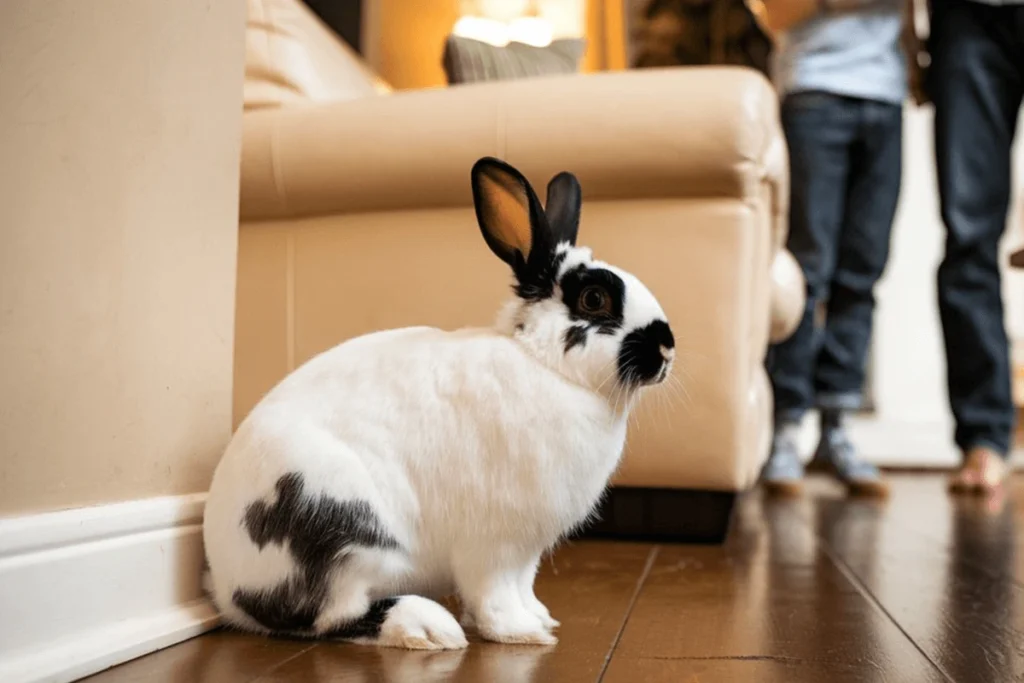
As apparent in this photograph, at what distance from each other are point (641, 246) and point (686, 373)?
21cm

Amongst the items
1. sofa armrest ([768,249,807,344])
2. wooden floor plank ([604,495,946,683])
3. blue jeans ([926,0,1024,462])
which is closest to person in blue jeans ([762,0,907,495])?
blue jeans ([926,0,1024,462])

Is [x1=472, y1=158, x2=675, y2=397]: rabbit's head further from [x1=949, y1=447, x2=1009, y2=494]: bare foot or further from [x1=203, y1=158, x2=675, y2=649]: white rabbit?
[x1=949, y1=447, x2=1009, y2=494]: bare foot

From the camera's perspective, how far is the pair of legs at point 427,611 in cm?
89

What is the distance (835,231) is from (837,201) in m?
0.08

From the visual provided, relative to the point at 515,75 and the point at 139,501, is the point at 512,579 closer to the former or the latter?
the point at 139,501

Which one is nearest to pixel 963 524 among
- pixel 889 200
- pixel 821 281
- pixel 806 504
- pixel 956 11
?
pixel 806 504

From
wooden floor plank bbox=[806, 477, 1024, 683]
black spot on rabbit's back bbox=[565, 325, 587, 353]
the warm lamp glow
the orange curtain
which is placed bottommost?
wooden floor plank bbox=[806, 477, 1024, 683]

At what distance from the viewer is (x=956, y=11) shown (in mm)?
2408

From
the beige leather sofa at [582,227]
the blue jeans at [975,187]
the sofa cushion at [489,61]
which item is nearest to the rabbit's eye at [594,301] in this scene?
the beige leather sofa at [582,227]

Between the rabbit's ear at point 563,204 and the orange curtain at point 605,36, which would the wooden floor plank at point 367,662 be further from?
the orange curtain at point 605,36

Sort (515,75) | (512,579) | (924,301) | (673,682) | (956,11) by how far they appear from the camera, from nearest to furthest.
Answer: (673,682)
(512,579)
(515,75)
(956,11)
(924,301)

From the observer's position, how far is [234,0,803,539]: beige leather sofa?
1479mm

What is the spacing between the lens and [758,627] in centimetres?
102

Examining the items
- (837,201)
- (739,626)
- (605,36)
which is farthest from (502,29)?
(739,626)
